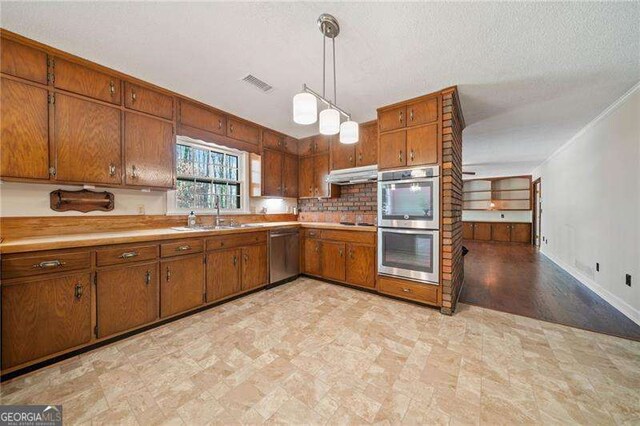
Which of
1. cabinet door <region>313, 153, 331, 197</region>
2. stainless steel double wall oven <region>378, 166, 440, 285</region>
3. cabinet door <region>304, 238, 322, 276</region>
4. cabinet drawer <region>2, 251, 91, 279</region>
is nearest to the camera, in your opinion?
cabinet drawer <region>2, 251, 91, 279</region>

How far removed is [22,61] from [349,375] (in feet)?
11.8

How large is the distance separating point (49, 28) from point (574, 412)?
4472 mm

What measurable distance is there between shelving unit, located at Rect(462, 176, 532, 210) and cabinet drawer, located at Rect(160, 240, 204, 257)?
31.6 ft

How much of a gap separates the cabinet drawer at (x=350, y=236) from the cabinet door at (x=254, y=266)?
38.0 inches

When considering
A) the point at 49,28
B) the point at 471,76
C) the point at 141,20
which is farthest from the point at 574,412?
the point at 49,28

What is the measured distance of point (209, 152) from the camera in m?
3.57

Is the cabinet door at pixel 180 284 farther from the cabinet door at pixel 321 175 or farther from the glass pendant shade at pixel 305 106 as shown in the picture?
the cabinet door at pixel 321 175

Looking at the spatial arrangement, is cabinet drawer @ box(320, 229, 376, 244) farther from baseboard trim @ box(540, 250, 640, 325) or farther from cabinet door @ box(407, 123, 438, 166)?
baseboard trim @ box(540, 250, 640, 325)

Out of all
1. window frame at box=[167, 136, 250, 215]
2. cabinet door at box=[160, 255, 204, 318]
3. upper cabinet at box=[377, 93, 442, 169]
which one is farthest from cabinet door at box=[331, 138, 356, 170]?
cabinet door at box=[160, 255, 204, 318]

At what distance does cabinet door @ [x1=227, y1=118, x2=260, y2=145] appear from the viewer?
347 cm

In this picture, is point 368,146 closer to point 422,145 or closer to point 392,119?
point 392,119

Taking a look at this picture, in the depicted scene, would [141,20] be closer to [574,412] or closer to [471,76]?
[471,76]

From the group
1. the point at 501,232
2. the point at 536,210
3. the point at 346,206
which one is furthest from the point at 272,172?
the point at 536,210

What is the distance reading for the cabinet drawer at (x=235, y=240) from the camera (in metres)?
2.81
